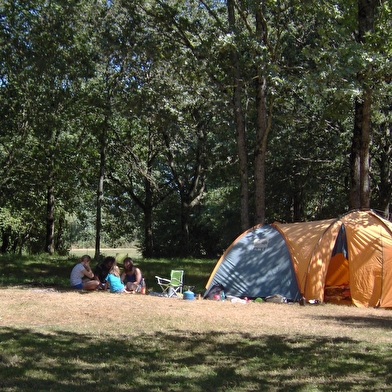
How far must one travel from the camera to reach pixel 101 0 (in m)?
17.4

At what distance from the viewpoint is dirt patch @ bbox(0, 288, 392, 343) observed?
8352 millimetres

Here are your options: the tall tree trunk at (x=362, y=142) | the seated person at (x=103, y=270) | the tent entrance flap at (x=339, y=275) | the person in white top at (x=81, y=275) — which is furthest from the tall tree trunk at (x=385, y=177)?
the person in white top at (x=81, y=275)

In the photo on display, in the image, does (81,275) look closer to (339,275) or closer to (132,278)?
(132,278)

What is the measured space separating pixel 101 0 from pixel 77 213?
17256mm

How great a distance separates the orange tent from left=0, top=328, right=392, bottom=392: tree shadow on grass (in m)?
4.10

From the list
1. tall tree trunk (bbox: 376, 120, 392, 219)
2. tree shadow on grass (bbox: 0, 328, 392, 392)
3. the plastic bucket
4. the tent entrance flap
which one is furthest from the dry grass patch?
tall tree trunk (bbox: 376, 120, 392, 219)

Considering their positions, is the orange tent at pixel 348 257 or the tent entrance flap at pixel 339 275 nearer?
the orange tent at pixel 348 257

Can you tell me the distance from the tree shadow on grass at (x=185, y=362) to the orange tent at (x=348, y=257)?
13.4 feet

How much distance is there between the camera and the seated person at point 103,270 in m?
13.1

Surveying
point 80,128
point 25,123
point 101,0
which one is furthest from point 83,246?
point 101,0

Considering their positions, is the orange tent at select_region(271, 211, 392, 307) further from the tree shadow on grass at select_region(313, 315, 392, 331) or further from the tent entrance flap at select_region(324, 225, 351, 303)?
the tree shadow on grass at select_region(313, 315, 392, 331)

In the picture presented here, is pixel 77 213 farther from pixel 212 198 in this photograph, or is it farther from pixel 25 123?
pixel 25 123

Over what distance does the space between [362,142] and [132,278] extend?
622 cm

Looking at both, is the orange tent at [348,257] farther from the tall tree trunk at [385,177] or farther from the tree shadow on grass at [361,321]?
the tall tree trunk at [385,177]
